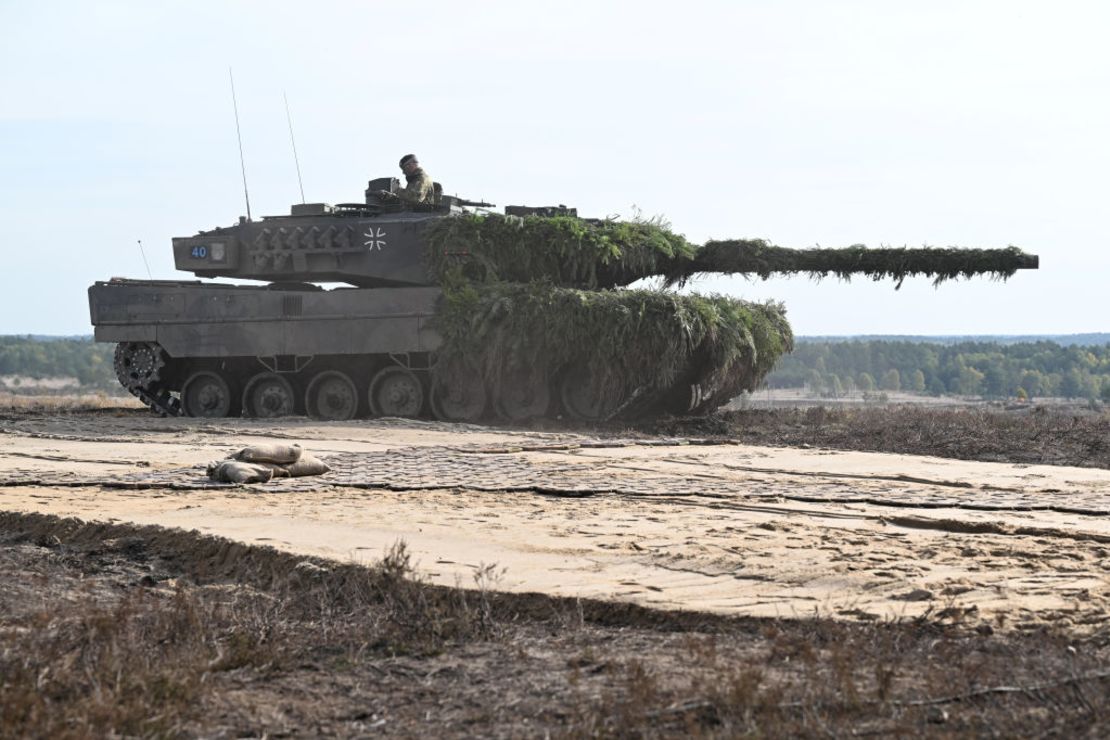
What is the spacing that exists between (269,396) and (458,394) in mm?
2752

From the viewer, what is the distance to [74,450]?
46.2 feet

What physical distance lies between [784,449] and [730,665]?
29.9 ft

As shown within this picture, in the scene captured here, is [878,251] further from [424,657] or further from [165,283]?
[424,657]

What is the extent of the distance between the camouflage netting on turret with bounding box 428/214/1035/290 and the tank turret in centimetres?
2

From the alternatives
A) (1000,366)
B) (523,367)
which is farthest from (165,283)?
(1000,366)

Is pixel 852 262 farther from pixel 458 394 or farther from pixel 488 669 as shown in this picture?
pixel 488 669

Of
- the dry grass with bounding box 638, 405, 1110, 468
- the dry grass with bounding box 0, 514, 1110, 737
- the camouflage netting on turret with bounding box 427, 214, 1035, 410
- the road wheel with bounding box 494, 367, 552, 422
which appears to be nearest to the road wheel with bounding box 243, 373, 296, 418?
the camouflage netting on turret with bounding box 427, 214, 1035, 410

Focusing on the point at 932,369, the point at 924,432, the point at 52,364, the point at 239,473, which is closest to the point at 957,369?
the point at 932,369

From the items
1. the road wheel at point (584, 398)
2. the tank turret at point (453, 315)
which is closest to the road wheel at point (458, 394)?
the tank turret at point (453, 315)

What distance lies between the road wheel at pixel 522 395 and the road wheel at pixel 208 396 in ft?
12.8

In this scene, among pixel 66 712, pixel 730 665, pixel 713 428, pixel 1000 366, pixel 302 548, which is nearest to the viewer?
pixel 66 712

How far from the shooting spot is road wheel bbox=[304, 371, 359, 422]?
1989 centimetres

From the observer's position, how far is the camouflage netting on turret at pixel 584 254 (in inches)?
751

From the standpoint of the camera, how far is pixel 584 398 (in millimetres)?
18719
